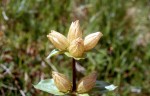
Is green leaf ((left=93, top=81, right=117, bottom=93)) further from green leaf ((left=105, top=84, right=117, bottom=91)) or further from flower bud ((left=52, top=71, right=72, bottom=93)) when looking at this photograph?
flower bud ((left=52, top=71, right=72, bottom=93))

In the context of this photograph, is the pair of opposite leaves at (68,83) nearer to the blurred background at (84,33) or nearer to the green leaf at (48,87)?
the green leaf at (48,87)

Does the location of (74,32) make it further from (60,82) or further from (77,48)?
(60,82)

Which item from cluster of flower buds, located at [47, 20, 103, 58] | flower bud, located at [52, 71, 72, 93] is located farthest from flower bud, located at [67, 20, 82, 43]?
flower bud, located at [52, 71, 72, 93]

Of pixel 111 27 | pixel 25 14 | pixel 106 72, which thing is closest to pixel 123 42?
pixel 111 27

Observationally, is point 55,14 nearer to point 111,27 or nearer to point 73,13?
point 73,13

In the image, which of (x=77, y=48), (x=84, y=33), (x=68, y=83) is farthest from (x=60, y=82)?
(x=84, y=33)

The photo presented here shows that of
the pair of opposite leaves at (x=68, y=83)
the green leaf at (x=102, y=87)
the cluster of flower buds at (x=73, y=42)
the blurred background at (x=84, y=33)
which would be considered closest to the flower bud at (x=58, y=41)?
the cluster of flower buds at (x=73, y=42)
